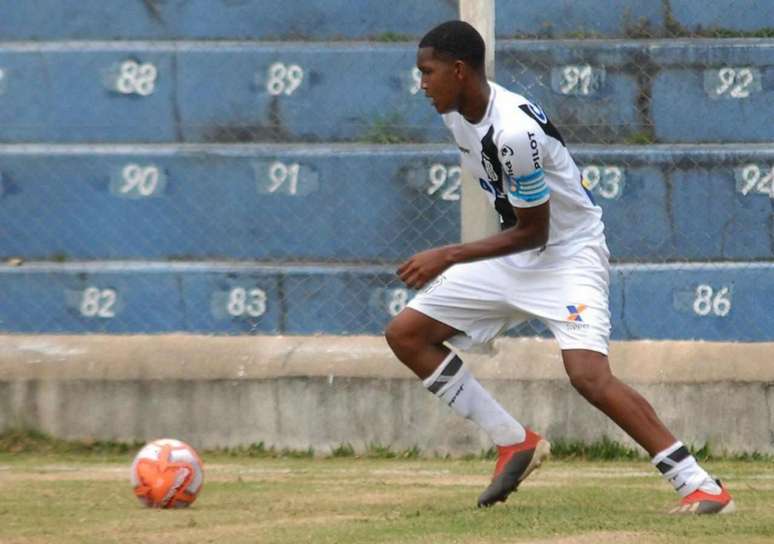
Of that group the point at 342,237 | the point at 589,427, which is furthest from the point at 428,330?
the point at 342,237

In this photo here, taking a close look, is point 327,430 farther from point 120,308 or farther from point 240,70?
point 240,70

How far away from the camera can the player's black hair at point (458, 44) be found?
6539 mm

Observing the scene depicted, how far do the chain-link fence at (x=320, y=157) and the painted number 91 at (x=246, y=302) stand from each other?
0.01 meters

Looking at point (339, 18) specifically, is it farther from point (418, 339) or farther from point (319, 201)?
point (418, 339)

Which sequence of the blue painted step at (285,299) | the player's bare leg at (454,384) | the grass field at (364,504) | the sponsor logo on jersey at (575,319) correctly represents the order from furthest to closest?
the blue painted step at (285,299), the player's bare leg at (454,384), the sponsor logo on jersey at (575,319), the grass field at (364,504)

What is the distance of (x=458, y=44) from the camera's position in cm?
654

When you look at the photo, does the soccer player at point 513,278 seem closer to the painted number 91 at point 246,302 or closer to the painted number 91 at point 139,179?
the painted number 91 at point 246,302

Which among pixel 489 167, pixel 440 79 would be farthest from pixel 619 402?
pixel 440 79

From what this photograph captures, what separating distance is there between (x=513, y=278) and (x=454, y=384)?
0.50m

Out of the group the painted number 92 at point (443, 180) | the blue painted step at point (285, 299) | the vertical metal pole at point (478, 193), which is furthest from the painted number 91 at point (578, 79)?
the vertical metal pole at point (478, 193)

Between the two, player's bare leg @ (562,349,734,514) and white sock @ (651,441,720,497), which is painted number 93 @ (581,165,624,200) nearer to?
player's bare leg @ (562,349,734,514)

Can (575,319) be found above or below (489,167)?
below

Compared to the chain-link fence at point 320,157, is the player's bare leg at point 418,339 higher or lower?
lower

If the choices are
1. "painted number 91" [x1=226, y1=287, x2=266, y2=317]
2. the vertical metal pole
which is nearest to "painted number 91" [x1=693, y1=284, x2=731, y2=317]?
the vertical metal pole
